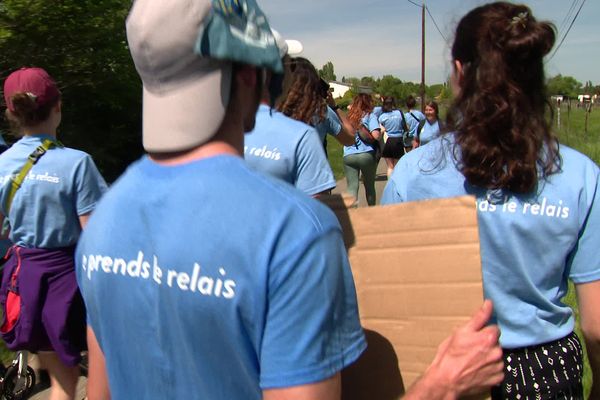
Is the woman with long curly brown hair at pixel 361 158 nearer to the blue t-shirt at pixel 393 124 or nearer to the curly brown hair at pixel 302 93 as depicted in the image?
the blue t-shirt at pixel 393 124

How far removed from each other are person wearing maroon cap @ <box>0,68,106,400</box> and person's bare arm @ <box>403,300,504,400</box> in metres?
2.28

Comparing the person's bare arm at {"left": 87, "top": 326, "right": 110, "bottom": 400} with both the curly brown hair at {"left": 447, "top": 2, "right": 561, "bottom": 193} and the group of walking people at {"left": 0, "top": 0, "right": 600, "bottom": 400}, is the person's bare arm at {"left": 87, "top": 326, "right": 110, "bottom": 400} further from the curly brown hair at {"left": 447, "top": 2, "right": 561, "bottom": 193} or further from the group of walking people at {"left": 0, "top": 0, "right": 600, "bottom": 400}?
the curly brown hair at {"left": 447, "top": 2, "right": 561, "bottom": 193}

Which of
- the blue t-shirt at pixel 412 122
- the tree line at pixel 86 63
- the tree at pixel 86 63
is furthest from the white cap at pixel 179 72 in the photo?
the blue t-shirt at pixel 412 122

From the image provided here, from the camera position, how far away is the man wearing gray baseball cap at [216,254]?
949mm

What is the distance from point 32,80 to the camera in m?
2.94

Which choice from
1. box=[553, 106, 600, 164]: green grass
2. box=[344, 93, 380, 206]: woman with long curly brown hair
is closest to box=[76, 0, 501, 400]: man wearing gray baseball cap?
box=[553, 106, 600, 164]: green grass

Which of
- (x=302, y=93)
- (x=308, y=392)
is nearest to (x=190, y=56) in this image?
(x=308, y=392)

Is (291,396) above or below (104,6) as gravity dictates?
below

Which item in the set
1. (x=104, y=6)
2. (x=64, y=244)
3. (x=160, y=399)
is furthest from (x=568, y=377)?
(x=104, y=6)

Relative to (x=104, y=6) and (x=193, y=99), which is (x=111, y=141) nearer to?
(x=104, y=6)

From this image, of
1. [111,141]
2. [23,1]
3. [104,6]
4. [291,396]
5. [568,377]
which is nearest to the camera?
[291,396]

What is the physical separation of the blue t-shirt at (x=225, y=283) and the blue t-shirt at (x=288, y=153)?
5.47ft

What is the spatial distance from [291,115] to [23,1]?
398 cm

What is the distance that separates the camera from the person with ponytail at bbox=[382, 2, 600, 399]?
1562mm
